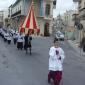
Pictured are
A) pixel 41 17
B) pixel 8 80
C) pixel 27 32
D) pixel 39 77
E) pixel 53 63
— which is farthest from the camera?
pixel 41 17

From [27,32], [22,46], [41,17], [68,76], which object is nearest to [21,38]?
[22,46]

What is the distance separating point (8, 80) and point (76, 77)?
297 centimetres

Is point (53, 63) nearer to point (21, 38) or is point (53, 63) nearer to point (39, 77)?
point (39, 77)

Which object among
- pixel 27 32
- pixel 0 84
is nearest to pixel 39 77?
pixel 0 84

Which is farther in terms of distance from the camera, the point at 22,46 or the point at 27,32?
the point at 22,46

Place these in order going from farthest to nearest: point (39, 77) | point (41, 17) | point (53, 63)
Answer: point (41, 17) → point (39, 77) → point (53, 63)

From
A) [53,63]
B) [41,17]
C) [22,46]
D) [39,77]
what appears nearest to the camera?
[53,63]

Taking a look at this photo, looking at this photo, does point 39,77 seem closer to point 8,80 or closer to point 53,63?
point 8,80

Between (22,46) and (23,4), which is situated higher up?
(23,4)

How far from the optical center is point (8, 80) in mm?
12594

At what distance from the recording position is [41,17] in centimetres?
7481

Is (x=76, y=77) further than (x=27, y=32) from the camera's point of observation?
No

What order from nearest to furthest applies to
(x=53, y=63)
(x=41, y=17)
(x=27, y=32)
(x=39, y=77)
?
(x=53, y=63), (x=39, y=77), (x=27, y=32), (x=41, y=17)

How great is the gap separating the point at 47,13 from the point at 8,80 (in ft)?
208
